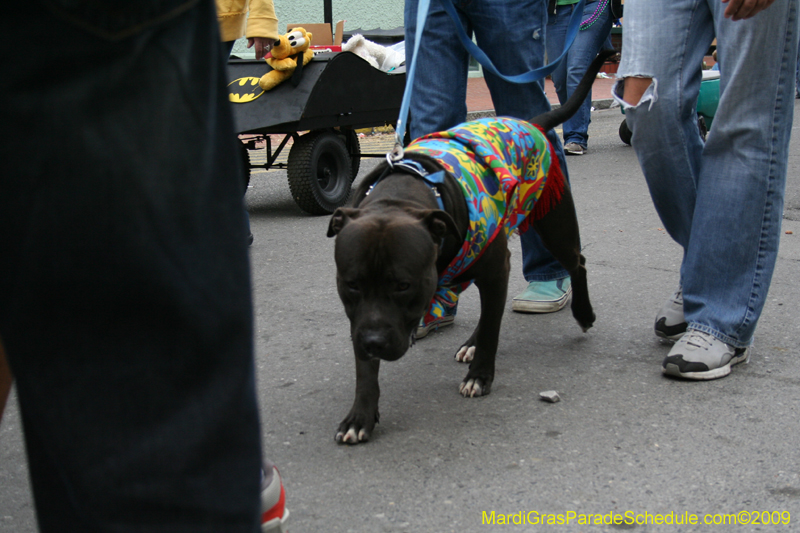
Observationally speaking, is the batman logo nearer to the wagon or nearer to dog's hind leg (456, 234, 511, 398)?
the wagon

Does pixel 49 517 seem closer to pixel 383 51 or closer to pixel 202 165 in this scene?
pixel 202 165

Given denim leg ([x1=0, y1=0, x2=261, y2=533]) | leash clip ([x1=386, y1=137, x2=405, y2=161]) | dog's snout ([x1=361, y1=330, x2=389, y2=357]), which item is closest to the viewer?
denim leg ([x1=0, y1=0, x2=261, y2=533])

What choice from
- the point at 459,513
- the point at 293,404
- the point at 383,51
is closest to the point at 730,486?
the point at 459,513

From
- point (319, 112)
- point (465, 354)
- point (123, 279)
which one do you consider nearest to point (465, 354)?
point (465, 354)

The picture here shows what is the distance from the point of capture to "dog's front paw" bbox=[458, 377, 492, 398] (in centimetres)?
263

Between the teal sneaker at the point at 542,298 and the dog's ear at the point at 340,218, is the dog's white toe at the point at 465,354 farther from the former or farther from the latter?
the dog's ear at the point at 340,218

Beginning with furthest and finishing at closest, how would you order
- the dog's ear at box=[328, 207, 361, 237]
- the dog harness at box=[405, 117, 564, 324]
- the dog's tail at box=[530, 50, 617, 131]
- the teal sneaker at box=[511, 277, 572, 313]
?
1. the teal sneaker at box=[511, 277, 572, 313]
2. the dog's tail at box=[530, 50, 617, 131]
3. the dog harness at box=[405, 117, 564, 324]
4. the dog's ear at box=[328, 207, 361, 237]

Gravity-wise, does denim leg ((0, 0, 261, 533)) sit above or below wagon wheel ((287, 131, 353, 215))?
above

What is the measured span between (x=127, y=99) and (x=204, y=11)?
0.42 feet

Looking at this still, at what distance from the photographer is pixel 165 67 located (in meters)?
0.70

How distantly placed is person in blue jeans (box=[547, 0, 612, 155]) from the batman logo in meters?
3.70

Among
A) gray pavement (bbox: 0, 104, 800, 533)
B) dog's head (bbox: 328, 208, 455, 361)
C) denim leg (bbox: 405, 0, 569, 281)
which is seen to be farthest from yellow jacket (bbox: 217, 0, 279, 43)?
dog's head (bbox: 328, 208, 455, 361)

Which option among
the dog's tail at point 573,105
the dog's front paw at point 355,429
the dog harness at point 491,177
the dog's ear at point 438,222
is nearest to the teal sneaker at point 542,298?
the dog harness at point 491,177

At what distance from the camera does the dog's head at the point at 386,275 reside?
2.21m
